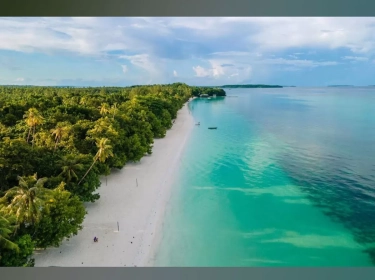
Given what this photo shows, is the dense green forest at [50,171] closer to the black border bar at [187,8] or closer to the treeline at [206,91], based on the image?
the black border bar at [187,8]

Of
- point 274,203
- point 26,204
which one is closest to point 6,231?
point 26,204

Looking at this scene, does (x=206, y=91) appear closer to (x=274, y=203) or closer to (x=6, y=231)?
(x=274, y=203)

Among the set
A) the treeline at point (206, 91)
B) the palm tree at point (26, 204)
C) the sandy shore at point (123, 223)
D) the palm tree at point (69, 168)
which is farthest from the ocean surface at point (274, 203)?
the treeline at point (206, 91)

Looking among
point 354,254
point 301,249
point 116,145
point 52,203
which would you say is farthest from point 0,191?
Result: point 354,254

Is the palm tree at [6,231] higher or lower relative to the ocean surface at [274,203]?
higher

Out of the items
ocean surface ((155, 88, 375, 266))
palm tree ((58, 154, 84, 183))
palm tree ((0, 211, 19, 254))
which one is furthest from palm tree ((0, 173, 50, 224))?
ocean surface ((155, 88, 375, 266))

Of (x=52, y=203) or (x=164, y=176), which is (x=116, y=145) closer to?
(x=164, y=176)
